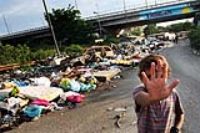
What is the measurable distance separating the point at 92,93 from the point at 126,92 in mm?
2105

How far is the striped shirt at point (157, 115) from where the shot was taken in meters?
3.63

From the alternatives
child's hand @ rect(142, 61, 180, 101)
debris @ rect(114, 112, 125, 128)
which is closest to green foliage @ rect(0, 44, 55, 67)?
debris @ rect(114, 112, 125, 128)

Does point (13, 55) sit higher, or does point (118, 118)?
point (118, 118)

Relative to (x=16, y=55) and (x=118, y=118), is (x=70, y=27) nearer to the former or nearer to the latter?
(x=16, y=55)

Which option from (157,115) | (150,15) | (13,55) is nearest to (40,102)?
(157,115)

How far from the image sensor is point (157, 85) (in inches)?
132

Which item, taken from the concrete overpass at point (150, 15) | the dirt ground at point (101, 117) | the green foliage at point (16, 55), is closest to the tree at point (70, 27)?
the concrete overpass at point (150, 15)

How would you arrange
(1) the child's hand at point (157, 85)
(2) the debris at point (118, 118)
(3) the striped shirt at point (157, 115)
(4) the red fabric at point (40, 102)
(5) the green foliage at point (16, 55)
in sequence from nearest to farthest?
1. (1) the child's hand at point (157, 85)
2. (3) the striped shirt at point (157, 115)
3. (2) the debris at point (118, 118)
4. (4) the red fabric at point (40, 102)
5. (5) the green foliage at point (16, 55)

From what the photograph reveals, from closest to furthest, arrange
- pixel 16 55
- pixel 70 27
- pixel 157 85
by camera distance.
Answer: pixel 157 85 → pixel 16 55 → pixel 70 27

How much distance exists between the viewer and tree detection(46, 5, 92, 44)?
69812 mm

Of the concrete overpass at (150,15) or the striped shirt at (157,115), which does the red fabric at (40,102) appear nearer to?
the striped shirt at (157,115)

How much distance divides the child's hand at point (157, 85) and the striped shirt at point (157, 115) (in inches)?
7.0

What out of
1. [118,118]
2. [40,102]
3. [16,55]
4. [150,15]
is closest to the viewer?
[118,118]

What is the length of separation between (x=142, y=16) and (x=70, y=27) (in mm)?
16058
